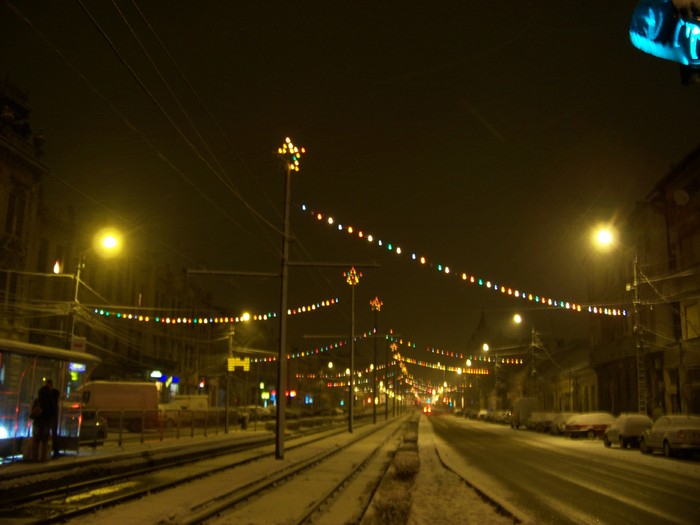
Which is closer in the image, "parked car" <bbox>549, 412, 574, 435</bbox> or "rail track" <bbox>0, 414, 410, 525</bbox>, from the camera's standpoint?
"rail track" <bbox>0, 414, 410, 525</bbox>

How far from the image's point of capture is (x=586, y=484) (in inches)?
705

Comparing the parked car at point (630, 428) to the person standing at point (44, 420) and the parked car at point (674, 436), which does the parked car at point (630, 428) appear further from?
the person standing at point (44, 420)

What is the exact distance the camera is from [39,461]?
1917 cm

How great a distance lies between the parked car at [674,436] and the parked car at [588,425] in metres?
13.5

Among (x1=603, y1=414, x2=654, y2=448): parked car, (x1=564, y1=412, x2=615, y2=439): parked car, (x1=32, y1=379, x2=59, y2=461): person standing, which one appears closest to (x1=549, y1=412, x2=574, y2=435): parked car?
(x1=564, y1=412, x2=615, y2=439): parked car

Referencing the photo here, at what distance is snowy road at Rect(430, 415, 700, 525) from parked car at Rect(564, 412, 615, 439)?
39.0ft

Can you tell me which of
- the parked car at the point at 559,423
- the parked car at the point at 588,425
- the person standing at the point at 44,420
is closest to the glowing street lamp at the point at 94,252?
the person standing at the point at 44,420

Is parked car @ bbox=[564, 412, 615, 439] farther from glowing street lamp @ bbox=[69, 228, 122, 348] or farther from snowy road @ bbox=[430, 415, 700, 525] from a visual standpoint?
glowing street lamp @ bbox=[69, 228, 122, 348]

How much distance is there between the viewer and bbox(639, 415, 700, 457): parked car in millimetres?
25688

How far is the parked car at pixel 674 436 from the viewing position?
84.3 ft

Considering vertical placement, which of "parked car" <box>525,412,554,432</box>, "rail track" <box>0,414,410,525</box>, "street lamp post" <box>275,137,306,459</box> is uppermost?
"street lamp post" <box>275,137,306,459</box>

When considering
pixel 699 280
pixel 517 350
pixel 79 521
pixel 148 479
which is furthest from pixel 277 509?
pixel 517 350

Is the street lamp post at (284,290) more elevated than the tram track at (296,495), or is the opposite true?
the street lamp post at (284,290)

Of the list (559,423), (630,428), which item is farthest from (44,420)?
(559,423)
